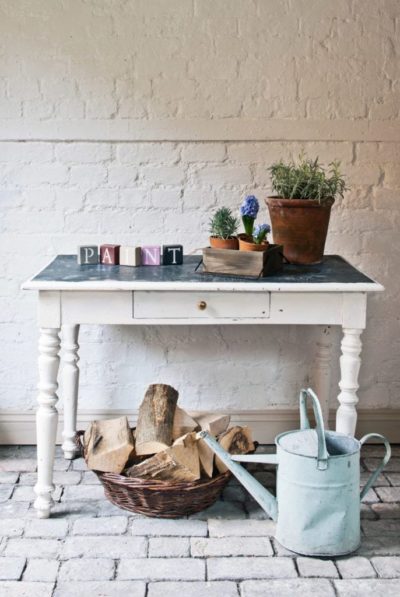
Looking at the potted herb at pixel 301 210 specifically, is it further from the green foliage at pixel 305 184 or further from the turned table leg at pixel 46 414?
the turned table leg at pixel 46 414

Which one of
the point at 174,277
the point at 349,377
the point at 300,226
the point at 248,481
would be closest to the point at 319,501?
the point at 248,481

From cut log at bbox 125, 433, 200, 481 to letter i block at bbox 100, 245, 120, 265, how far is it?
77cm

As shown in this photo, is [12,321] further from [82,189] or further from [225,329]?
[225,329]

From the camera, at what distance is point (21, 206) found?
3.90 meters

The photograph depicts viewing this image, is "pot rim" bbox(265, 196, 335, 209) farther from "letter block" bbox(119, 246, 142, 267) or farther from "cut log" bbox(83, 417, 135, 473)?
"cut log" bbox(83, 417, 135, 473)

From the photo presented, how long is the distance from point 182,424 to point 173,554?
61 cm

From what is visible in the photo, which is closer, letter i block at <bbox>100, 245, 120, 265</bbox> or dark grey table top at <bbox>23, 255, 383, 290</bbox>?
dark grey table top at <bbox>23, 255, 383, 290</bbox>

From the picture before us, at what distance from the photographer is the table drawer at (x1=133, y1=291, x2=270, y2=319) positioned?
3164 millimetres

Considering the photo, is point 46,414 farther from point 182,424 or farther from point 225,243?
point 225,243

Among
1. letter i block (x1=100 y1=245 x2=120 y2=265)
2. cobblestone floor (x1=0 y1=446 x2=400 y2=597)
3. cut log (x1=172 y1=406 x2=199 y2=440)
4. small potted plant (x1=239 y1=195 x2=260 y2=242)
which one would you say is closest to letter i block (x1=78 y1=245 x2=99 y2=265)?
letter i block (x1=100 y1=245 x2=120 y2=265)

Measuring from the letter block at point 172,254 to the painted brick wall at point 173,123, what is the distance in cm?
44

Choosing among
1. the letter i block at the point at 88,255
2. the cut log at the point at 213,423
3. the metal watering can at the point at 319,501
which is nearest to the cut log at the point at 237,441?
the cut log at the point at 213,423

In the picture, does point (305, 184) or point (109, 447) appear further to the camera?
point (305, 184)

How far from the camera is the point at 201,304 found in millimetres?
3162
